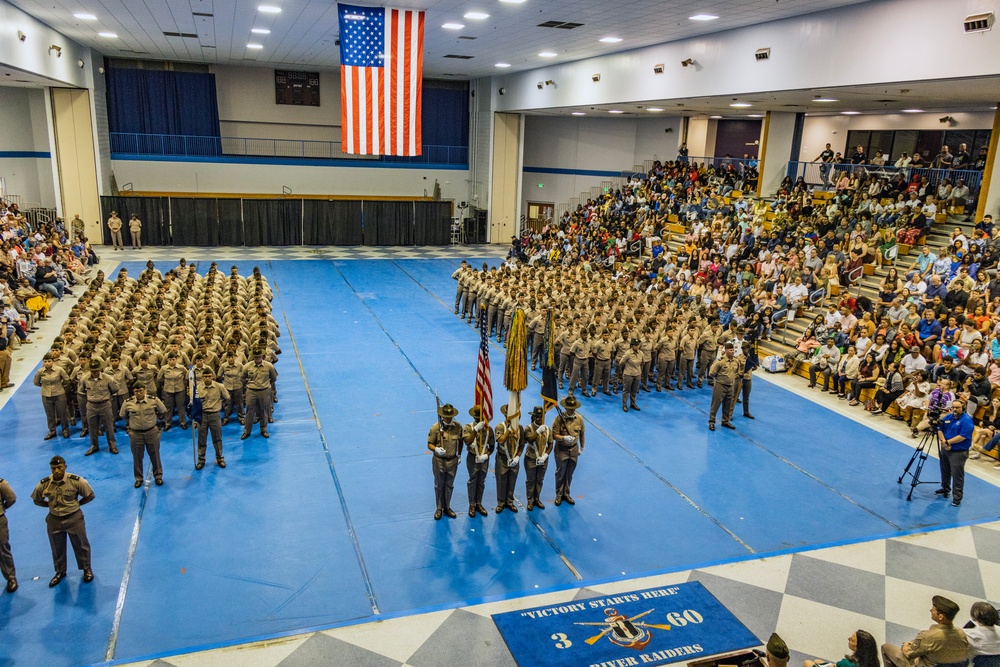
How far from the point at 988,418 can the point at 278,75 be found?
30.6 m

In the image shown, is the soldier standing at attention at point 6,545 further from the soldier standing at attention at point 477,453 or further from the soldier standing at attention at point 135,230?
the soldier standing at attention at point 135,230

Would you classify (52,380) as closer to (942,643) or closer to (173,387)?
(173,387)

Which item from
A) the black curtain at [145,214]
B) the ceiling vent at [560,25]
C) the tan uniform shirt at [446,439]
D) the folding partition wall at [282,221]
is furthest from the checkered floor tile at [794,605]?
the folding partition wall at [282,221]

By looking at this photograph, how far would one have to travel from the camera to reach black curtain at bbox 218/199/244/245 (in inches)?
1202

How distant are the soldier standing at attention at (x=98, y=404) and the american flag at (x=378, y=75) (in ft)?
23.8

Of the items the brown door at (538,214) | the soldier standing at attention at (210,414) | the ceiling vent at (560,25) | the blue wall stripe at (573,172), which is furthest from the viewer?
the brown door at (538,214)

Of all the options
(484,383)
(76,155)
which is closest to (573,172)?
(76,155)

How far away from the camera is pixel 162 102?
101 ft

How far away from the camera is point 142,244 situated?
29906 millimetres

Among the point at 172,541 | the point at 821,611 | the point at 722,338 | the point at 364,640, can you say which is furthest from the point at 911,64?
the point at 172,541

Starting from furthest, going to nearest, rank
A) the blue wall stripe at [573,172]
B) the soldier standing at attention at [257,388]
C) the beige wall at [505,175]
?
the blue wall stripe at [573,172]
the beige wall at [505,175]
the soldier standing at attention at [257,388]

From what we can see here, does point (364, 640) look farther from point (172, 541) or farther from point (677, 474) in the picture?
point (677, 474)

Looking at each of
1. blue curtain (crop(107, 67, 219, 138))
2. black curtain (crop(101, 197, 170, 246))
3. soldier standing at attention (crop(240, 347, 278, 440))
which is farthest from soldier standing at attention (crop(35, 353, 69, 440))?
blue curtain (crop(107, 67, 219, 138))

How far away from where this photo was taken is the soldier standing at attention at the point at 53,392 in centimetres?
1027
